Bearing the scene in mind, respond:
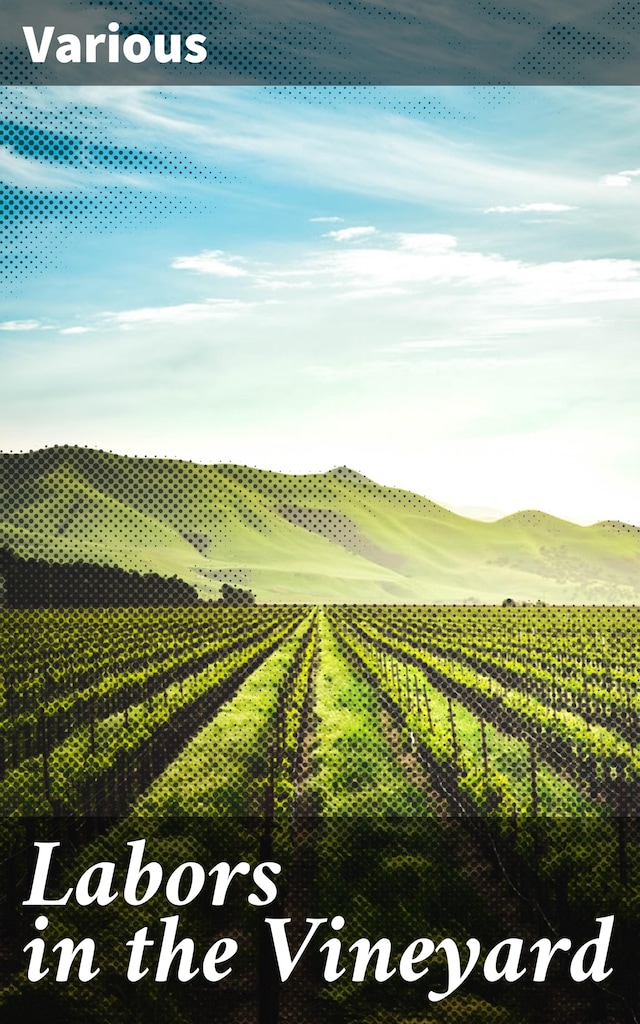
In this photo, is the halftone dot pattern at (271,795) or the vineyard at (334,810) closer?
the halftone dot pattern at (271,795)

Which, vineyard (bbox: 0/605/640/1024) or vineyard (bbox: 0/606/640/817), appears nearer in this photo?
vineyard (bbox: 0/605/640/1024)

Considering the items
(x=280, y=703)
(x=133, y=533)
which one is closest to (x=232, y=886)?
(x=133, y=533)

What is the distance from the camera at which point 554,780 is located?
15688mm

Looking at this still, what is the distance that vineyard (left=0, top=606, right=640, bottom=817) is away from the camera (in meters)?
14.1

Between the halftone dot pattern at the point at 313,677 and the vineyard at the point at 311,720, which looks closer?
the halftone dot pattern at the point at 313,677

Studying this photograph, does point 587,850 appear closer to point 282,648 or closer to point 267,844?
point 267,844

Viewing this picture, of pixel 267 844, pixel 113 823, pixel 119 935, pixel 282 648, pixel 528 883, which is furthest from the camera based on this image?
pixel 282 648

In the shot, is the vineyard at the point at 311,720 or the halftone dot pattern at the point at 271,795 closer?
the halftone dot pattern at the point at 271,795

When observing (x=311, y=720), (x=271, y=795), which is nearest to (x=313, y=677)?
(x=311, y=720)

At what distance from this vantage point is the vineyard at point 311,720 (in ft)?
46.1

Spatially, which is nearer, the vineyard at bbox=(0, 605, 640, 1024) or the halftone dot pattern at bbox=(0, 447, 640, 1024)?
the halftone dot pattern at bbox=(0, 447, 640, 1024)

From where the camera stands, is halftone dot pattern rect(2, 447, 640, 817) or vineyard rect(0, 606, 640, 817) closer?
halftone dot pattern rect(2, 447, 640, 817)

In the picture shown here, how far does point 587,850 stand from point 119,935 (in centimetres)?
468

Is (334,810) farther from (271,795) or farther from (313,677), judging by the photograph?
(313,677)
